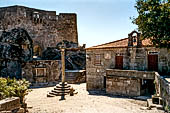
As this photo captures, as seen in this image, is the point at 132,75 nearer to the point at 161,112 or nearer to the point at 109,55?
the point at 109,55

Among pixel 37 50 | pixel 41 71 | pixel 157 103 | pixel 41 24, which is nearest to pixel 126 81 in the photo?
pixel 157 103

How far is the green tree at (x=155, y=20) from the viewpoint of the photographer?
10664 millimetres

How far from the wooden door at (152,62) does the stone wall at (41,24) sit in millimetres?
22933

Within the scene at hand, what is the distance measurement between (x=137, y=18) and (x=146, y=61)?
483cm

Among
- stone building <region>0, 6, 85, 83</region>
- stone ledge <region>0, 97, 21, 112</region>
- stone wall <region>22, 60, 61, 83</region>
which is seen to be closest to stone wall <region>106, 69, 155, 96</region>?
stone ledge <region>0, 97, 21, 112</region>

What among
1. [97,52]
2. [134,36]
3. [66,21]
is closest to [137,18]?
[134,36]

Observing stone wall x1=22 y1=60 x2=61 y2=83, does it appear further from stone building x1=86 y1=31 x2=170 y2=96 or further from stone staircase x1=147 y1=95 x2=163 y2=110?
stone staircase x1=147 y1=95 x2=163 y2=110

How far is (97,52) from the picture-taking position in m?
18.1

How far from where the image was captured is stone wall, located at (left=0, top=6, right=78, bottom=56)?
30.7 metres

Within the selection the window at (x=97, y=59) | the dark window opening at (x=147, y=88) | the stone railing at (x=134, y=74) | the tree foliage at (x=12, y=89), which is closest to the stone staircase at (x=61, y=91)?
the window at (x=97, y=59)

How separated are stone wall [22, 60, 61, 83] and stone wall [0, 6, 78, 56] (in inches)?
408

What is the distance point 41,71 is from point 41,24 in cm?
1344

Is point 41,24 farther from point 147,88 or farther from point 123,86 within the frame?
point 147,88

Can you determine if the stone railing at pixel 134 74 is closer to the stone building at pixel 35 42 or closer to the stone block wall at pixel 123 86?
the stone block wall at pixel 123 86
